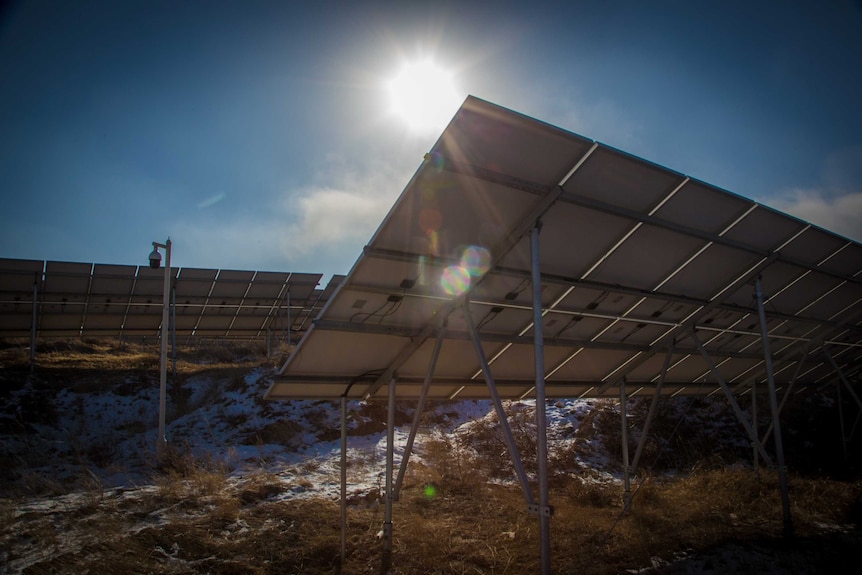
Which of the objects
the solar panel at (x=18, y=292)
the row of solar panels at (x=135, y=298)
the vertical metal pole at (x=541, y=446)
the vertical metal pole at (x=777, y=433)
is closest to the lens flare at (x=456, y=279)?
the vertical metal pole at (x=541, y=446)

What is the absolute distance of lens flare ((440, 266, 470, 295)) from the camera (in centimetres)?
657

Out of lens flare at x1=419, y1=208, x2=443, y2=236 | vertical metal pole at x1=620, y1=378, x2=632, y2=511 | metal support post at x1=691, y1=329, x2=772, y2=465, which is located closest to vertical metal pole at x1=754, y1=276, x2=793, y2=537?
metal support post at x1=691, y1=329, x2=772, y2=465

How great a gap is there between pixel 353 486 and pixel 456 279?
6998mm

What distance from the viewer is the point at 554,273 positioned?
7230mm

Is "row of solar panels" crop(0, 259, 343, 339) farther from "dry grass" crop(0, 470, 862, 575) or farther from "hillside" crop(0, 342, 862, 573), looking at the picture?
"dry grass" crop(0, 470, 862, 575)

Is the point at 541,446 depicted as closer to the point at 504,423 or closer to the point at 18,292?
the point at 504,423

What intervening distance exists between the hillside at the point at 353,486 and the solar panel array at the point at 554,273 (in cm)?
256

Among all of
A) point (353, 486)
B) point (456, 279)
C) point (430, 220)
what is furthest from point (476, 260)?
point (353, 486)

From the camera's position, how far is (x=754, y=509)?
32.2ft

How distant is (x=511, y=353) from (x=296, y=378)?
153 inches

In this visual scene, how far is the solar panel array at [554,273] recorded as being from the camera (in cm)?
554

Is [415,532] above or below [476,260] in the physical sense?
below

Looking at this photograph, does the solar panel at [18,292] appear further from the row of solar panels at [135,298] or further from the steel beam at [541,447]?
the steel beam at [541,447]

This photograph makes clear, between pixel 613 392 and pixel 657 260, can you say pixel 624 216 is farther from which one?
pixel 613 392
